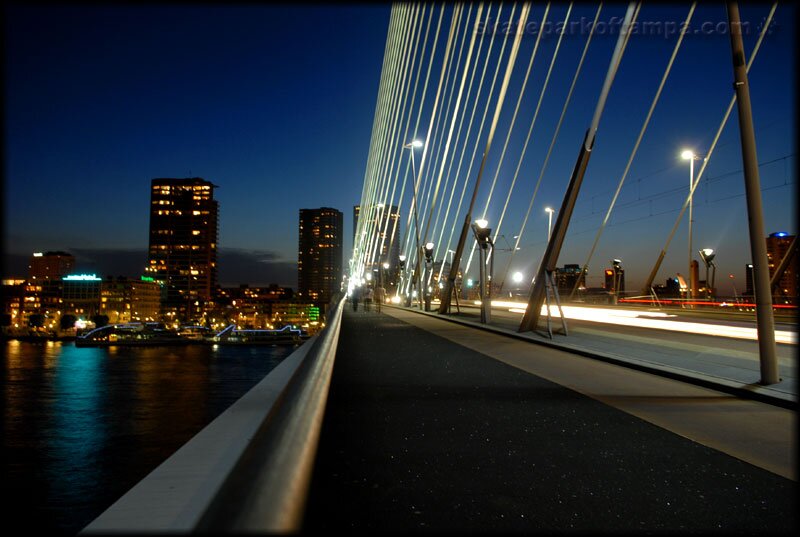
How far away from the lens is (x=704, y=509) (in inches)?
126

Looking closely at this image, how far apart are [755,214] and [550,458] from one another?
20.1 feet

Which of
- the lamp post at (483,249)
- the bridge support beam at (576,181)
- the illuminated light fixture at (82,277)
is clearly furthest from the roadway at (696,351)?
the illuminated light fixture at (82,277)

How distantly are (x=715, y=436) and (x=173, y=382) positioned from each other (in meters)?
42.6

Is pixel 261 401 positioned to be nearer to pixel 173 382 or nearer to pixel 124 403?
pixel 124 403

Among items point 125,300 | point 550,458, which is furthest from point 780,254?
point 125,300

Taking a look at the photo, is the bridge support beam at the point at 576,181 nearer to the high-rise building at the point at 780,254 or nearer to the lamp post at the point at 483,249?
the lamp post at the point at 483,249

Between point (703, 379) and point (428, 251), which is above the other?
point (428, 251)

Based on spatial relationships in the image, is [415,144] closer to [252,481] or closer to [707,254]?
[707,254]

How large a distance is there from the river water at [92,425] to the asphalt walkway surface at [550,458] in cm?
212

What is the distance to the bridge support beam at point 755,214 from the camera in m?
7.54

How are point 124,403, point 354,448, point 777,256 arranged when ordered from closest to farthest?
point 354,448 < point 777,256 < point 124,403

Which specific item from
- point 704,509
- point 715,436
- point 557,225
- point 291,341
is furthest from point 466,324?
point 291,341

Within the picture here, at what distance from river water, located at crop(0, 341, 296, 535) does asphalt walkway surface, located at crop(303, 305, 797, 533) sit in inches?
83.5

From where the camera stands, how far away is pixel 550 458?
4.22m
